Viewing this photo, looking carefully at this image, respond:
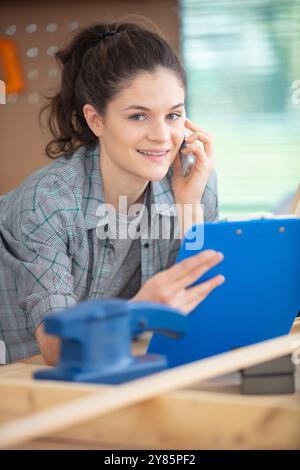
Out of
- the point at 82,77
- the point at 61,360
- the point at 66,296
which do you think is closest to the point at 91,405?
the point at 61,360

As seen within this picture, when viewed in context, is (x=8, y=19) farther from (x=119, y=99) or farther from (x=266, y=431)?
(x=266, y=431)

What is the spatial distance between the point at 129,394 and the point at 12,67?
336 cm

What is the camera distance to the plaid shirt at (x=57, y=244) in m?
1.22

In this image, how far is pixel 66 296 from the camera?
1194 millimetres

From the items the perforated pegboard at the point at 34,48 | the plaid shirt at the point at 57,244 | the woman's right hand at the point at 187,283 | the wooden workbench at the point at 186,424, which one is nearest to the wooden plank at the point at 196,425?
the wooden workbench at the point at 186,424

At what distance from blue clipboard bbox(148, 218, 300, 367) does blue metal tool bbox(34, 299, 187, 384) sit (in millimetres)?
167

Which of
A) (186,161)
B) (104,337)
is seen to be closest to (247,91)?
(186,161)

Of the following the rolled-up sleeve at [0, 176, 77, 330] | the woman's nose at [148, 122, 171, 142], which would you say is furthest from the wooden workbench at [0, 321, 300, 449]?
the woman's nose at [148, 122, 171, 142]

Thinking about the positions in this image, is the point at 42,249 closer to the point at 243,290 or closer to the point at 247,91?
the point at 243,290

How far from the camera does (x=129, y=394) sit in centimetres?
58

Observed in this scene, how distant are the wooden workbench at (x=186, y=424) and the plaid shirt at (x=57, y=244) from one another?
473 millimetres

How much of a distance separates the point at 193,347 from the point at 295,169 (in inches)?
143

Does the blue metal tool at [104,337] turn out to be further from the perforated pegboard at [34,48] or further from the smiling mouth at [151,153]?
the perforated pegboard at [34,48]

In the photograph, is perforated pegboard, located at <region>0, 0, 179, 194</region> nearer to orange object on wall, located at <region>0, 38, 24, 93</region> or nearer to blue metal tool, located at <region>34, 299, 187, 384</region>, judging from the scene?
orange object on wall, located at <region>0, 38, 24, 93</region>
